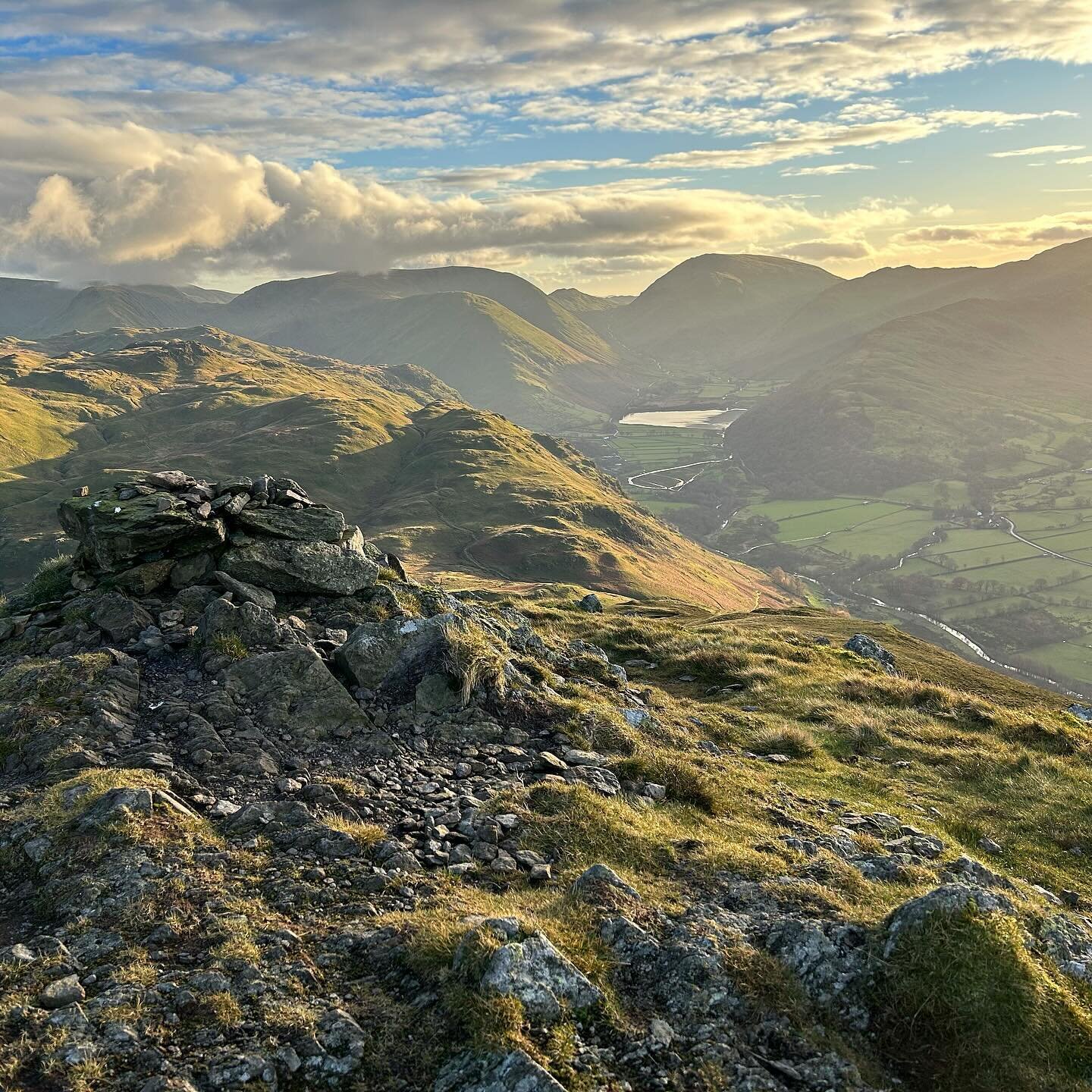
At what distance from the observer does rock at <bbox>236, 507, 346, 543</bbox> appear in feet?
76.9

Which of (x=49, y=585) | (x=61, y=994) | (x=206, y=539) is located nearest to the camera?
(x=61, y=994)

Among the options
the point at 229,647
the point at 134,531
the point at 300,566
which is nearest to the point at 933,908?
the point at 229,647

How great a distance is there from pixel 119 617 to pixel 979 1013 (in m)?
21.0

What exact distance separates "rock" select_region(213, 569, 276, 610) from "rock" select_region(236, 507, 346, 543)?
2.13 m

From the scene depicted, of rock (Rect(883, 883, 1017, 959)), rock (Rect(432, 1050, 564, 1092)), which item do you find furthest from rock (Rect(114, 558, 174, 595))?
rock (Rect(883, 883, 1017, 959))

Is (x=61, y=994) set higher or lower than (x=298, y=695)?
higher

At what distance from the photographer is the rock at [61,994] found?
903cm

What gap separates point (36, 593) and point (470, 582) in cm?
12304

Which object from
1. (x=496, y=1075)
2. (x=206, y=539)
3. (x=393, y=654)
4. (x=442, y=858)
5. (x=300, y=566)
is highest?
(x=206, y=539)

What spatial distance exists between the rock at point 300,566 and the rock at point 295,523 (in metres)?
0.32

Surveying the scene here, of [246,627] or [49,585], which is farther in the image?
[49,585]

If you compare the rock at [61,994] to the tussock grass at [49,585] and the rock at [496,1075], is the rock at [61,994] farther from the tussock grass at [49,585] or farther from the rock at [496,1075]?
the tussock grass at [49,585]

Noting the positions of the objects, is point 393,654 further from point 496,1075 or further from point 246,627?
point 496,1075

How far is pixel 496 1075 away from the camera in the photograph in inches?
320
